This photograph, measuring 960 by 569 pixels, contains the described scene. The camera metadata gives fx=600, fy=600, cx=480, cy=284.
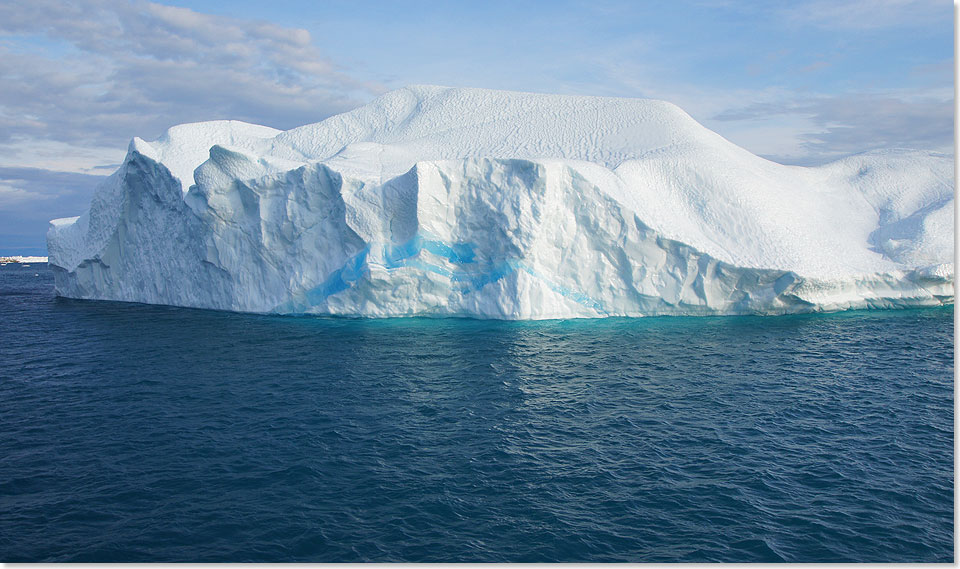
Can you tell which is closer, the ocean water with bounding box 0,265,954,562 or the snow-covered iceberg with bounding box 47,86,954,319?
the ocean water with bounding box 0,265,954,562

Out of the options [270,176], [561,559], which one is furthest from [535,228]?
[561,559]

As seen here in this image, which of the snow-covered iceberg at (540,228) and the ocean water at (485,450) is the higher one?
the snow-covered iceberg at (540,228)

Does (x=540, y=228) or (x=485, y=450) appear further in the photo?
(x=540, y=228)

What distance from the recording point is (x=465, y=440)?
33.9ft

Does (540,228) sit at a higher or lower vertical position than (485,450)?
higher

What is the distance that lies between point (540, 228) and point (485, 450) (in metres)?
12.1

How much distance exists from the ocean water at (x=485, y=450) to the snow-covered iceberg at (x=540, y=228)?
12.9 ft

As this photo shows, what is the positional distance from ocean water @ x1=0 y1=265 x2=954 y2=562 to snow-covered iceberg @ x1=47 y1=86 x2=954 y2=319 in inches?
154

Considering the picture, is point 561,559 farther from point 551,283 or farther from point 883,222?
point 883,222

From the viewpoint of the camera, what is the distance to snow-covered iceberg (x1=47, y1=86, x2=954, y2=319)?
21.2 metres

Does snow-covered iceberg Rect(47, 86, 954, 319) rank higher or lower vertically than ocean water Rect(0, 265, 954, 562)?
higher

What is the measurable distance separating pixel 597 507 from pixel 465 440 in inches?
118

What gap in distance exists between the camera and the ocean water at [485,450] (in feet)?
23.8

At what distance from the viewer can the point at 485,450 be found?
9883mm
